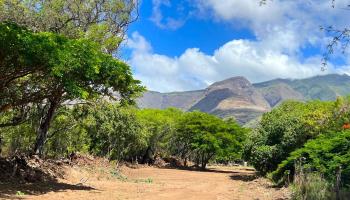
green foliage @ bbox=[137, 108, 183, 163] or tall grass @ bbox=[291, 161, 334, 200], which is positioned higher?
green foliage @ bbox=[137, 108, 183, 163]

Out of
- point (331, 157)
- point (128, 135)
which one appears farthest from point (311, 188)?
point (128, 135)

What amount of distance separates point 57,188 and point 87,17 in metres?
11.0

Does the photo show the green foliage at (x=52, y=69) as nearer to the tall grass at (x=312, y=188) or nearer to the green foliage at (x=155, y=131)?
the tall grass at (x=312, y=188)

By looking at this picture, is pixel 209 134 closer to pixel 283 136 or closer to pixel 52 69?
pixel 283 136

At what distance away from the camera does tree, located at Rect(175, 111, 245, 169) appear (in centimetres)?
6800

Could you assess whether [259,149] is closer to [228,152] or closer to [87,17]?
[87,17]

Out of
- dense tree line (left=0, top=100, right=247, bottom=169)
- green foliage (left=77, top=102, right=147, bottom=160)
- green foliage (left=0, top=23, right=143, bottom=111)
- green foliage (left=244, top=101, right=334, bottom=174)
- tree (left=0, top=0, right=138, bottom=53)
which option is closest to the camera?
green foliage (left=0, top=23, right=143, bottom=111)

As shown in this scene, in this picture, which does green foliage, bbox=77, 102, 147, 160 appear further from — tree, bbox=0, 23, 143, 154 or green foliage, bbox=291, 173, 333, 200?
green foliage, bbox=291, 173, 333, 200

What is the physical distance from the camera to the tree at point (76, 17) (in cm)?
2464

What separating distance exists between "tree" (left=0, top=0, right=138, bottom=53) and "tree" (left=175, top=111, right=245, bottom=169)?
4138 cm

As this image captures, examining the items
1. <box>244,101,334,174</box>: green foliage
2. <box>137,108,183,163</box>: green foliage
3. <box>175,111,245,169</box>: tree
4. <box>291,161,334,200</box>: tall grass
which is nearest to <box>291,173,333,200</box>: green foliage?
<box>291,161,334,200</box>: tall grass

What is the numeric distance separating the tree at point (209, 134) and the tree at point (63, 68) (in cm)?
4403

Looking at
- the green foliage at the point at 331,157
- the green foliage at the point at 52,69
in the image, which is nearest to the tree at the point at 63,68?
the green foliage at the point at 52,69

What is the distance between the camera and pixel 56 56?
1794 cm
